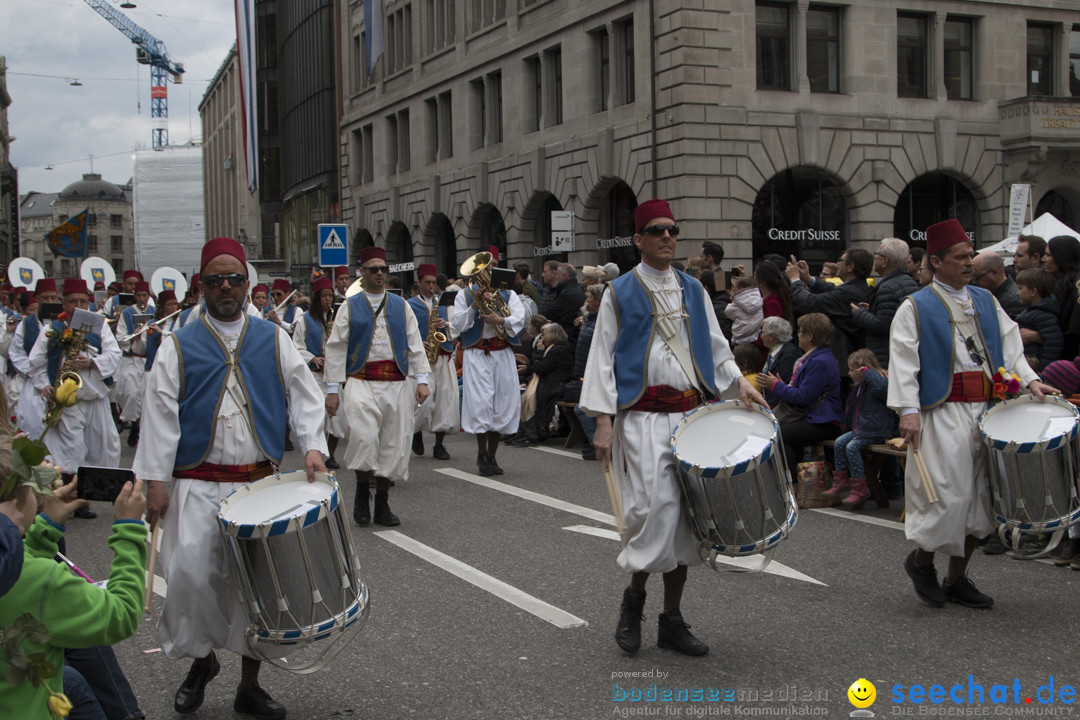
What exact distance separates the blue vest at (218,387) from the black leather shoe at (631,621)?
71.2 inches

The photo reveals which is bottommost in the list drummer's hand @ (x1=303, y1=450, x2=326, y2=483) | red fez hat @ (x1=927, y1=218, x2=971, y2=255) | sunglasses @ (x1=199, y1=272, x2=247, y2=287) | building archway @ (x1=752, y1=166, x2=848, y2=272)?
drummer's hand @ (x1=303, y1=450, x2=326, y2=483)

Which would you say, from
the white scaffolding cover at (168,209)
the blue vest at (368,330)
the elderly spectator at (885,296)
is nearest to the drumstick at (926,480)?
the elderly spectator at (885,296)

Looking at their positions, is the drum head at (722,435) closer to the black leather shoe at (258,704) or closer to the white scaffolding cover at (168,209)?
the black leather shoe at (258,704)

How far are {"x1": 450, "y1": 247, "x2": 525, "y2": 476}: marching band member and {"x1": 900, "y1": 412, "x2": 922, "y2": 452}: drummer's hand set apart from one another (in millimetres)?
6295

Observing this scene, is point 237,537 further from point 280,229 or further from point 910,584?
point 280,229

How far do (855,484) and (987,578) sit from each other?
2.37 metres

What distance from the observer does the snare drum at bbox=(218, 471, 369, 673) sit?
4.29m

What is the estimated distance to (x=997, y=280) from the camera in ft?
29.6

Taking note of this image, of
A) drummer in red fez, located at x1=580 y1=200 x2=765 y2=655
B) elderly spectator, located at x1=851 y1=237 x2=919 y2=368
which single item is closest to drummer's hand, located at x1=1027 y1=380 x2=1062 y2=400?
drummer in red fez, located at x1=580 y1=200 x2=765 y2=655

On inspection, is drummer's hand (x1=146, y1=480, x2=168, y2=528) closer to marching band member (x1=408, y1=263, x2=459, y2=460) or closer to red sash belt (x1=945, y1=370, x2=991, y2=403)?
red sash belt (x1=945, y1=370, x2=991, y2=403)

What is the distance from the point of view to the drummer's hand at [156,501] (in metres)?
4.72

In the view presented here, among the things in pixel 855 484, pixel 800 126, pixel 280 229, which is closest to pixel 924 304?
pixel 855 484

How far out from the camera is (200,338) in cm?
493

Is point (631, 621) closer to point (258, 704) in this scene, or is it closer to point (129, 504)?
point (258, 704)
